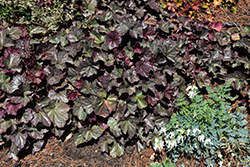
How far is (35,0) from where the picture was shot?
8.97ft

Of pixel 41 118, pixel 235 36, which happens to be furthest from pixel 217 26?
pixel 41 118

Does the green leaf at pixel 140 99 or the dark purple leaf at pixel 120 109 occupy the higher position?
the green leaf at pixel 140 99

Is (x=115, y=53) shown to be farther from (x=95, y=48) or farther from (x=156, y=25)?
(x=156, y=25)

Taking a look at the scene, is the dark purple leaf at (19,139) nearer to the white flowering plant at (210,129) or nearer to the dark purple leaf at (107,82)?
the dark purple leaf at (107,82)

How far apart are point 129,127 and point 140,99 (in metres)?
0.38

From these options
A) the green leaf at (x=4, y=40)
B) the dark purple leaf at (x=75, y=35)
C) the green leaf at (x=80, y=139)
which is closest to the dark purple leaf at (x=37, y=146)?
the green leaf at (x=80, y=139)

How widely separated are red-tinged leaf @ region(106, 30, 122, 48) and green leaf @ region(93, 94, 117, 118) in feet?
2.21

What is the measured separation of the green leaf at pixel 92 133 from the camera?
265 centimetres

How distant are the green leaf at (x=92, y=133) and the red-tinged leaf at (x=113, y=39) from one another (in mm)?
1102

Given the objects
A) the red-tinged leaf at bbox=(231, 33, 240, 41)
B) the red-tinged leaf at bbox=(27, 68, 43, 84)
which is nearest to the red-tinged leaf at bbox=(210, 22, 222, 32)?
the red-tinged leaf at bbox=(231, 33, 240, 41)

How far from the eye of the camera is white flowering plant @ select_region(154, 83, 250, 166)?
2.43 metres

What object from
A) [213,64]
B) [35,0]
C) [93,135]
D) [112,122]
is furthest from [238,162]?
[35,0]

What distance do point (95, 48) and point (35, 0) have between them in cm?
106

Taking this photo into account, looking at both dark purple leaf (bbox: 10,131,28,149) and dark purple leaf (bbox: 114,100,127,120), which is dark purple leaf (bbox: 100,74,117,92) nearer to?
dark purple leaf (bbox: 114,100,127,120)
